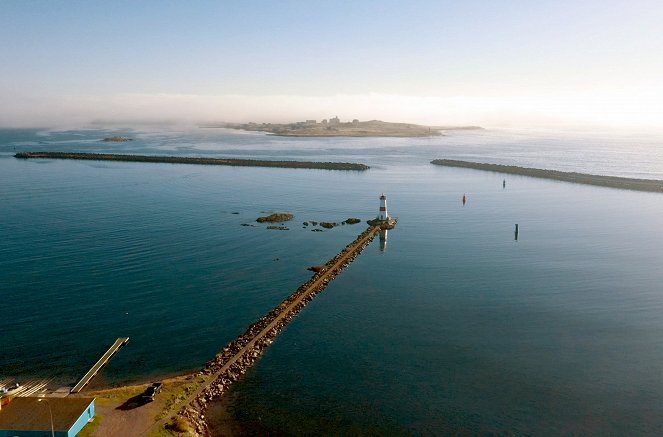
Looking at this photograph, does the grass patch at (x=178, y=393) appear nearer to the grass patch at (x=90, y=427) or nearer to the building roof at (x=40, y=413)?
the grass patch at (x=90, y=427)

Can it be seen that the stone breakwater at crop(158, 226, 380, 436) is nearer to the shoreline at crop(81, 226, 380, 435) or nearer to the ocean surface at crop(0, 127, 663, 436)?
the shoreline at crop(81, 226, 380, 435)

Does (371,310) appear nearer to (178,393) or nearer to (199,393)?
(199,393)

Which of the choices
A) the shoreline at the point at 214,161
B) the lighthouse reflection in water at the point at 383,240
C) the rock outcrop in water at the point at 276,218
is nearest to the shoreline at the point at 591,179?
the shoreline at the point at 214,161

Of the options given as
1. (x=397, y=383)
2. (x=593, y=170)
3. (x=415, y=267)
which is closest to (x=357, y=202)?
(x=415, y=267)

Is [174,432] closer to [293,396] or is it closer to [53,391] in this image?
[293,396]

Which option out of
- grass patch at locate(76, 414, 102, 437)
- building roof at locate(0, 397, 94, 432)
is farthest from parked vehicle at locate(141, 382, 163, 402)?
building roof at locate(0, 397, 94, 432)

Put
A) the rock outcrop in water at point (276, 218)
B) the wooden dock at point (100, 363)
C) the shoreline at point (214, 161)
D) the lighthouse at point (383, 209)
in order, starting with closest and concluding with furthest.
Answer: the wooden dock at point (100, 363)
the lighthouse at point (383, 209)
the rock outcrop in water at point (276, 218)
the shoreline at point (214, 161)
